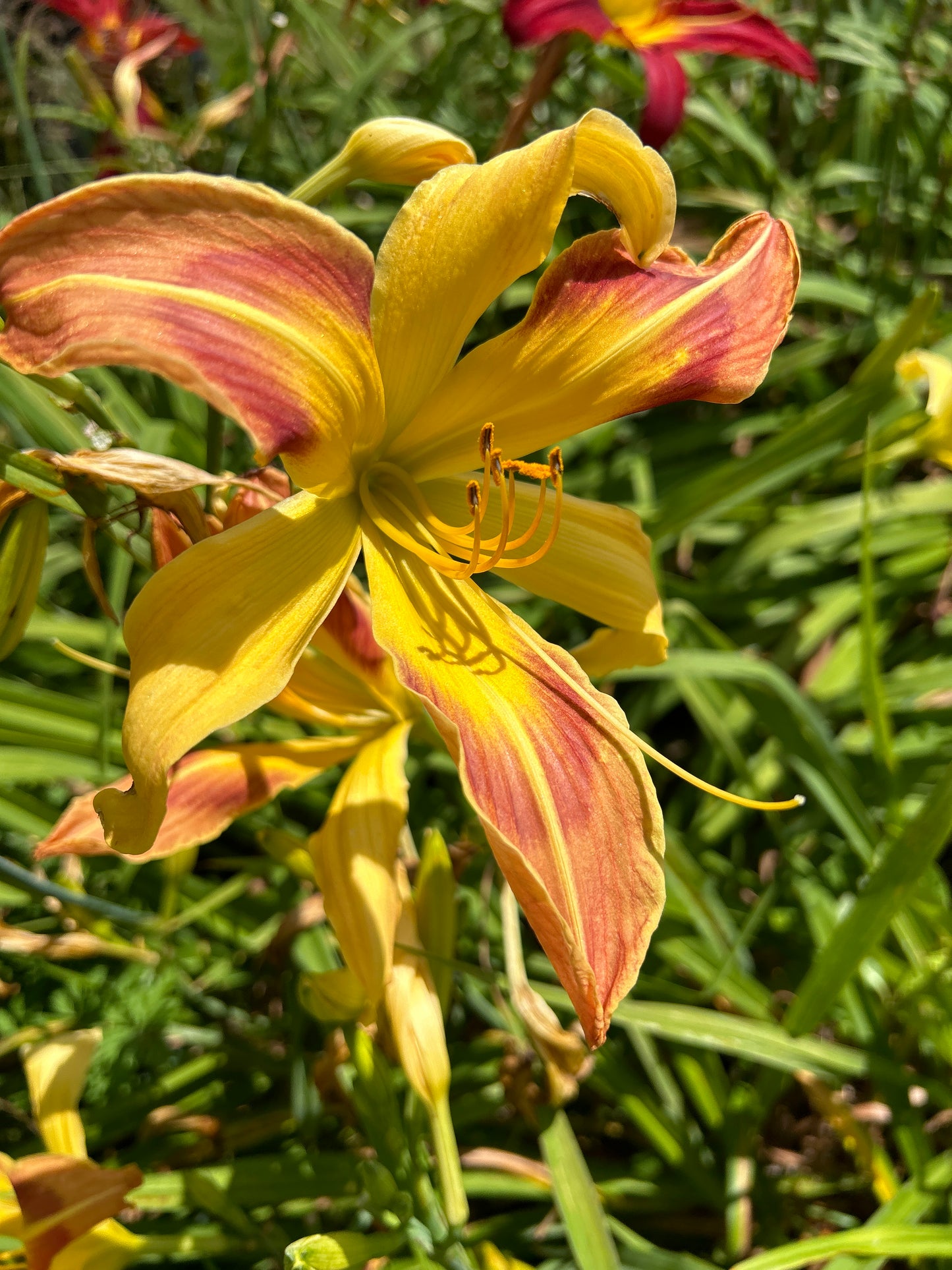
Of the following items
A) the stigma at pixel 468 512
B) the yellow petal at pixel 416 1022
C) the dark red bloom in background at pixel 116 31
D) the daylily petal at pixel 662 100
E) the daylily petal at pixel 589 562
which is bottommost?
the yellow petal at pixel 416 1022

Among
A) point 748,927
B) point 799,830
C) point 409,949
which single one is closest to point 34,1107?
point 409,949

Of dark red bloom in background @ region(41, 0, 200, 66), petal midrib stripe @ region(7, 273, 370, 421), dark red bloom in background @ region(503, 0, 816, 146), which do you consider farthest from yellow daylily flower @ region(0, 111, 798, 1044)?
dark red bloom in background @ region(41, 0, 200, 66)

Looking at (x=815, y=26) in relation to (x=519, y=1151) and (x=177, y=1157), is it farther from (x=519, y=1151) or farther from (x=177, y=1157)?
(x=177, y=1157)

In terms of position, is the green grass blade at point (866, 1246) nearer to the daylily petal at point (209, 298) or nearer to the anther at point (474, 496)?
the anther at point (474, 496)

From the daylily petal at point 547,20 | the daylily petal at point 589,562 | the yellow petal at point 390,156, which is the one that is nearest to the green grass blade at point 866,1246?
the daylily petal at point 589,562

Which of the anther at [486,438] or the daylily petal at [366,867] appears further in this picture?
the daylily petal at [366,867]

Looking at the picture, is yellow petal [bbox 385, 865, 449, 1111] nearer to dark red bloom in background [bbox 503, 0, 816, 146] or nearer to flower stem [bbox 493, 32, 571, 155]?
flower stem [bbox 493, 32, 571, 155]

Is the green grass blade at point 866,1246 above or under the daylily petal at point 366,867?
under
